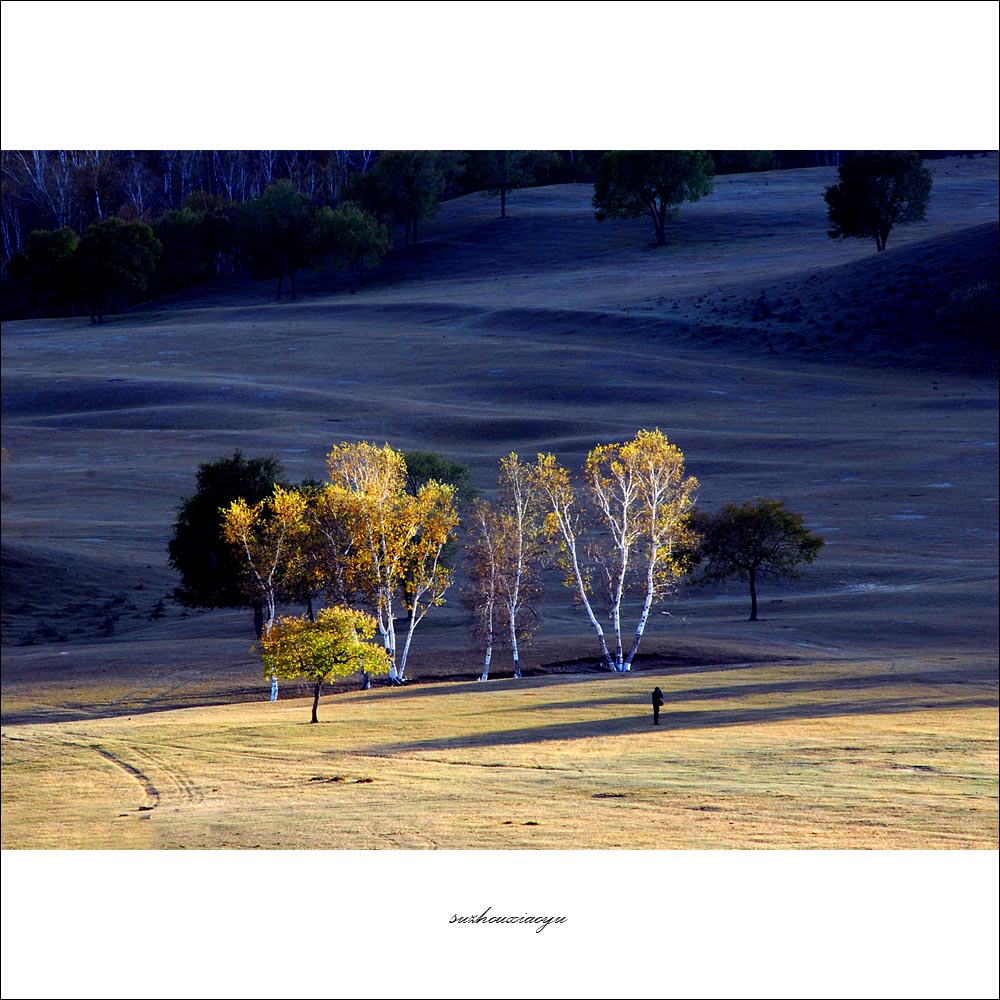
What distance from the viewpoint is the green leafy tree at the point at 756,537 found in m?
14.1

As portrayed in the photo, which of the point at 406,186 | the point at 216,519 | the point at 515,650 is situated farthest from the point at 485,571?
the point at 406,186

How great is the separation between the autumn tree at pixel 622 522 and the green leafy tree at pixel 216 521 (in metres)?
4.01

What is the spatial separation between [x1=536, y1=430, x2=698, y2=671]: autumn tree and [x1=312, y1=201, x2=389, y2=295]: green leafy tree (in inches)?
361

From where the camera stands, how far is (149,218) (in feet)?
45.7

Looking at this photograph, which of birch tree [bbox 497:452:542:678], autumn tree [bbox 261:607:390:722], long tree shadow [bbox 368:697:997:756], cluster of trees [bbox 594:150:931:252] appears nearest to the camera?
long tree shadow [bbox 368:697:997:756]

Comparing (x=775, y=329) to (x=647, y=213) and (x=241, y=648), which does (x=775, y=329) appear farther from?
(x=647, y=213)

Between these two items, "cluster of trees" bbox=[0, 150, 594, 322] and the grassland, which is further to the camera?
"cluster of trees" bbox=[0, 150, 594, 322]

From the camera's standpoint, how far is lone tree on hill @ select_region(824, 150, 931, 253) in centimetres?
2325

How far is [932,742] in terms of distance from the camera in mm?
9852

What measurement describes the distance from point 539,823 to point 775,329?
9.50m

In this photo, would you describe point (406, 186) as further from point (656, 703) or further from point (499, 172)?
point (656, 703)

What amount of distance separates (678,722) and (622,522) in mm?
2958

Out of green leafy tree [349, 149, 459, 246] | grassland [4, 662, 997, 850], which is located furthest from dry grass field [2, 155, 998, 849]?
green leafy tree [349, 149, 459, 246]

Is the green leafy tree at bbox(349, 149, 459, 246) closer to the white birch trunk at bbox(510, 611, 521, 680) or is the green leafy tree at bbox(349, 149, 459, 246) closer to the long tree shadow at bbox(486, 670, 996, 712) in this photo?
→ the white birch trunk at bbox(510, 611, 521, 680)
